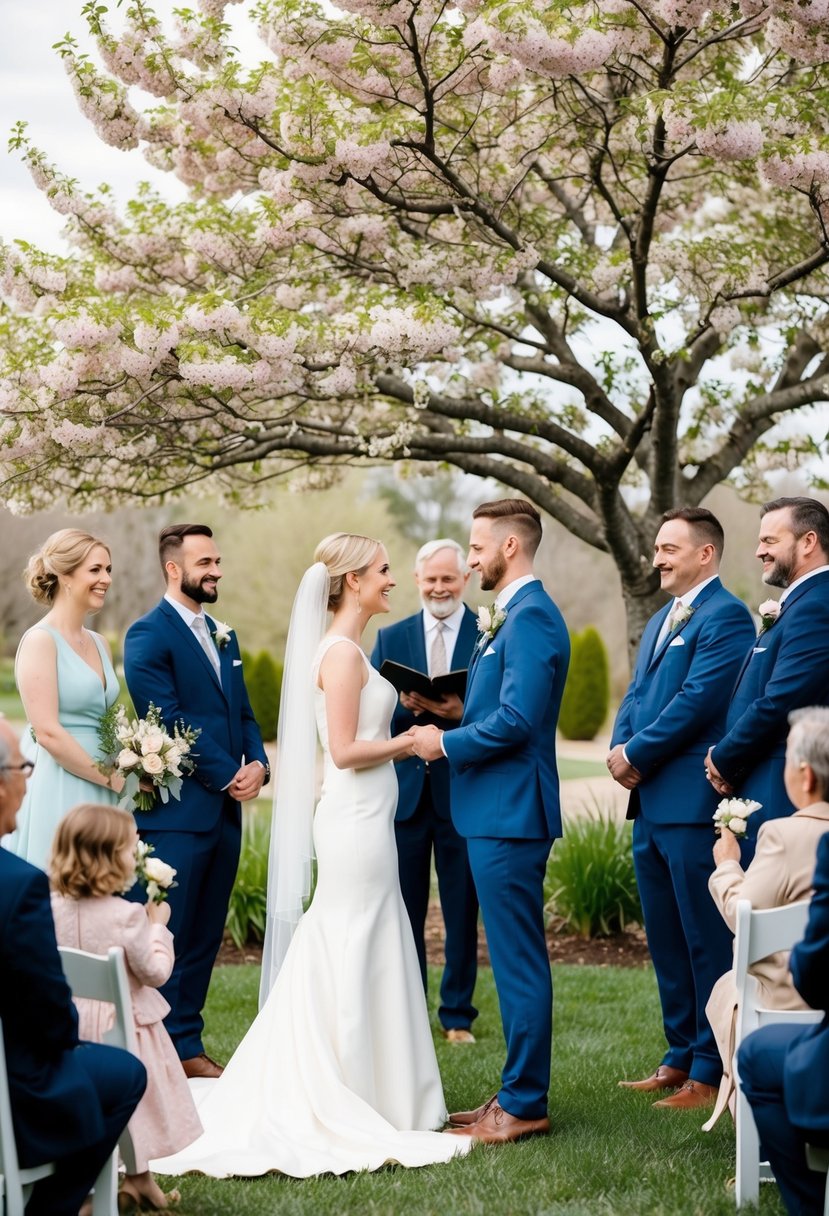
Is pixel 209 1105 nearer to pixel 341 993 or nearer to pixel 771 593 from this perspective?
pixel 341 993

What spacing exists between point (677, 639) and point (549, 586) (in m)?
46.0

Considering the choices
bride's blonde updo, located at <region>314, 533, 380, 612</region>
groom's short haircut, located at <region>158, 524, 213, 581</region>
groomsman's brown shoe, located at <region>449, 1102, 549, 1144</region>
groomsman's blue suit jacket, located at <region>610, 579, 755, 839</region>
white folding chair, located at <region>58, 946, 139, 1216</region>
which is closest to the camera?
white folding chair, located at <region>58, 946, 139, 1216</region>

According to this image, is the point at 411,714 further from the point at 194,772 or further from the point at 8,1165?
the point at 8,1165

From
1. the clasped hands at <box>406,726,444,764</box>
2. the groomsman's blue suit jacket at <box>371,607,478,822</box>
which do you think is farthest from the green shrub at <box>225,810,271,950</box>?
the clasped hands at <box>406,726,444,764</box>

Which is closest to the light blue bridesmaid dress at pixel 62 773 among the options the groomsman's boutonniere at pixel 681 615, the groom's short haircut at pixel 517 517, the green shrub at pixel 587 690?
the groom's short haircut at pixel 517 517

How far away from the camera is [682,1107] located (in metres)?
5.75

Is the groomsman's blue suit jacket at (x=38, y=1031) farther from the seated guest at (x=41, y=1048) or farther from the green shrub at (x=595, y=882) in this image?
the green shrub at (x=595, y=882)

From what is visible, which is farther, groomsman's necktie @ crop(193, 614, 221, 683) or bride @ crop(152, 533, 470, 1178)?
groomsman's necktie @ crop(193, 614, 221, 683)

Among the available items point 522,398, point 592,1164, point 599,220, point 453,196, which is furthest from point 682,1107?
point 599,220

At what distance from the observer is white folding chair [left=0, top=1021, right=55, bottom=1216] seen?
3.52m

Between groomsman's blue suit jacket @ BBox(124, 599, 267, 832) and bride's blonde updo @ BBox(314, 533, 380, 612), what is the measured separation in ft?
3.18

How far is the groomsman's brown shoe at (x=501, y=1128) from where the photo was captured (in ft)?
17.1

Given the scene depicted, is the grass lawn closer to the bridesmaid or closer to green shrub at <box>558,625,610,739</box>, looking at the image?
the bridesmaid

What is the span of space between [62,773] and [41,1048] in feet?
8.12
